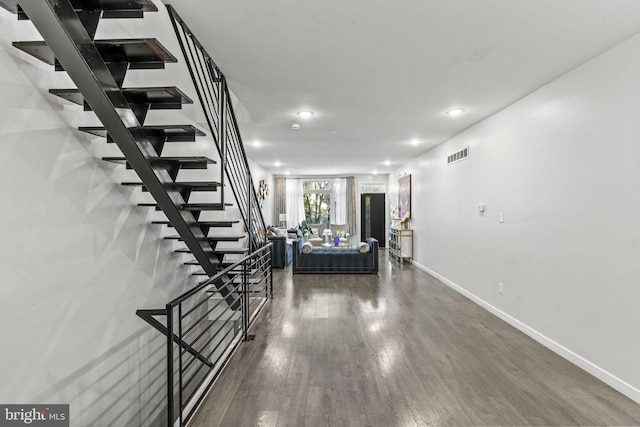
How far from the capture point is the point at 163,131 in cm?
209

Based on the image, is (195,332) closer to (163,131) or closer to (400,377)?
(400,377)

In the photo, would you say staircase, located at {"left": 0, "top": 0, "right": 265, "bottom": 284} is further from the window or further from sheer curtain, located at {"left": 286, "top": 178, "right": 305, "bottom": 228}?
the window

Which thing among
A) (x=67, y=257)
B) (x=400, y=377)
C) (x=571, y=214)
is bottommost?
(x=400, y=377)

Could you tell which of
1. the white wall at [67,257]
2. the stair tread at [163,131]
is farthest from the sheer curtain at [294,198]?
the stair tread at [163,131]

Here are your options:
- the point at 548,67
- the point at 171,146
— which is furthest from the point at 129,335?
the point at 548,67

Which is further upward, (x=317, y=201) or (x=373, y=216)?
(x=317, y=201)

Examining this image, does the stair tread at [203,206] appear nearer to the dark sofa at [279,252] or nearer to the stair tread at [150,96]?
the stair tread at [150,96]

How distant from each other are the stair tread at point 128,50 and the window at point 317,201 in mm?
9417

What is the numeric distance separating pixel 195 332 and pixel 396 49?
3.86 meters

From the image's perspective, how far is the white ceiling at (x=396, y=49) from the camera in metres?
1.92

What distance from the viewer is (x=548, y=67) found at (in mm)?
2686

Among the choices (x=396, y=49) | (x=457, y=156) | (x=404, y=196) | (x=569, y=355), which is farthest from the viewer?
(x=404, y=196)

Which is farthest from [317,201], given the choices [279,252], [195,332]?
[195,332]

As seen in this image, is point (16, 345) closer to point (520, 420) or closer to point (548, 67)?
point (520, 420)
